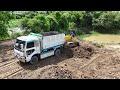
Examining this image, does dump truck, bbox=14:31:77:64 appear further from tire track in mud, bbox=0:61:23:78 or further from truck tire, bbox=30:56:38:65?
tire track in mud, bbox=0:61:23:78

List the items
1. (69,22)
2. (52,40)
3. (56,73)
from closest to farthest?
1. (56,73)
2. (52,40)
3. (69,22)

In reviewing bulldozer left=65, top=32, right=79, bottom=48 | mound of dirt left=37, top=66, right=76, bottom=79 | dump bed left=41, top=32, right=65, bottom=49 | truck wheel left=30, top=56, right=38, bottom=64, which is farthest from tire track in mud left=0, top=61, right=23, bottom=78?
bulldozer left=65, top=32, right=79, bottom=48

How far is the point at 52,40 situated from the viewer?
14.1 m

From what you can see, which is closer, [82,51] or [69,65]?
[69,65]

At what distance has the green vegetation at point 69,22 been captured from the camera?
20875 mm

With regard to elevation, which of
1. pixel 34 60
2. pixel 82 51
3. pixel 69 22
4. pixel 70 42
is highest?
pixel 69 22

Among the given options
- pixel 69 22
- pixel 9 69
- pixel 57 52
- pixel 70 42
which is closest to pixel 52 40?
pixel 57 52

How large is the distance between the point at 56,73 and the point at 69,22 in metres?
16.7

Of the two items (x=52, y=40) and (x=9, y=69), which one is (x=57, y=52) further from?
(x=9, y=69)
